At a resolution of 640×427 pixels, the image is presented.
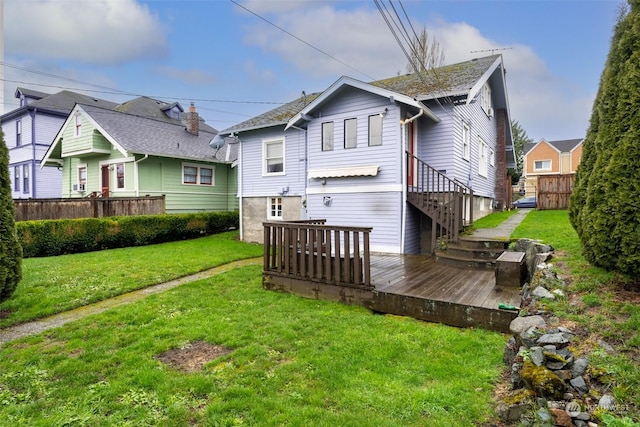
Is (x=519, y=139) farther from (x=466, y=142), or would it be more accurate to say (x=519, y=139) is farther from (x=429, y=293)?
(x=429, y=293)

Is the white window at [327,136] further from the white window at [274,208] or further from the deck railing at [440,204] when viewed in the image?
the white window at [274,208]

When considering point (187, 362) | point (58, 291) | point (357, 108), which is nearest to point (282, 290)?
point (187, 362)

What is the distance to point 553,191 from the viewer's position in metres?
14.5

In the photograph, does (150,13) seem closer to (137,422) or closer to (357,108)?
(357,108)

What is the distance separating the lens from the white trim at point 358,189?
935cm

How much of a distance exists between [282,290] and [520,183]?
4639 centimetres

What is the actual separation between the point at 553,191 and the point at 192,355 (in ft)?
51.5

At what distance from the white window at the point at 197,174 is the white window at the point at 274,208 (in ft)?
21.9

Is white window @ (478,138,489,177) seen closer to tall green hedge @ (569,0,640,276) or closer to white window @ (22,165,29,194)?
tall green hedge @ (569,0,640,276)

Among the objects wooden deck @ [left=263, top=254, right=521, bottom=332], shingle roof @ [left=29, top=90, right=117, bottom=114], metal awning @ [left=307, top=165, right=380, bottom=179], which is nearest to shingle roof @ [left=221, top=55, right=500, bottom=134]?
metal awning @ [left=307, top=165, right=380, bottom=179]

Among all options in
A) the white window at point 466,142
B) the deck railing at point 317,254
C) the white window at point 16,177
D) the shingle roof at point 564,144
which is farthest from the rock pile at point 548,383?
the shingle roof at point 564,144

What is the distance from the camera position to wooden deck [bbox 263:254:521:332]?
14.5ft

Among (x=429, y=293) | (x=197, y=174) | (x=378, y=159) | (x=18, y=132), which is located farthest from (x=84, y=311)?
(x=18, y=132)

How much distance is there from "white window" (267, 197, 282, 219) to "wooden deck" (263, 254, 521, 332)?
20.5ft
